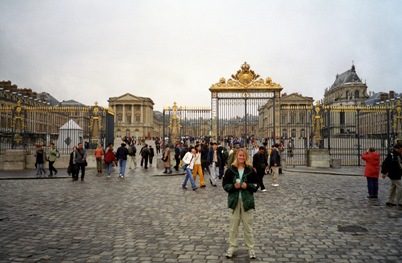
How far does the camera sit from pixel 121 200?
9953 millimetres

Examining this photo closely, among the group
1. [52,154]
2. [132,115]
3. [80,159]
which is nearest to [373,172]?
[80,159]

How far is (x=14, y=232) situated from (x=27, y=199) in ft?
12.5

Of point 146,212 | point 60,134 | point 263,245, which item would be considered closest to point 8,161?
point 60,134

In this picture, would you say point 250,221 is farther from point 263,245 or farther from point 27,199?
point 27,199

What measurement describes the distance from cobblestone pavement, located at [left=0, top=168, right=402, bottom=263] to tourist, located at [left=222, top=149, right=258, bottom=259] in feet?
0.83

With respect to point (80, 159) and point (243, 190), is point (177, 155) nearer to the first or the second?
point (80, 159)

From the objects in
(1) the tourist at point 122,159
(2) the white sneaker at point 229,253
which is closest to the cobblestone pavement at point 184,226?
(2) the white sneaker at point 229,253

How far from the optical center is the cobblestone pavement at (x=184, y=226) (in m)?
5.32

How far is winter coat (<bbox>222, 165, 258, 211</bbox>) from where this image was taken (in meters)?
5.26

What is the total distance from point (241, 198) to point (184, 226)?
81.9 inches

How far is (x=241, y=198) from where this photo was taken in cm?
532

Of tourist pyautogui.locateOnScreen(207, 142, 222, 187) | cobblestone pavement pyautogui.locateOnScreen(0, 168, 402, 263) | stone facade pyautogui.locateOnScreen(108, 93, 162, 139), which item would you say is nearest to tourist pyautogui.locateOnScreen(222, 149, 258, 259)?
cobblestone pavement pyautogui.locateOnScreen(0, 168, 402, 263)

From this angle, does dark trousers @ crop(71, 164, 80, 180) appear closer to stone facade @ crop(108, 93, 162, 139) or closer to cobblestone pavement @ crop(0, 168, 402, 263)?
cobblestone pavement @ crop(0, 168, 402, 263)

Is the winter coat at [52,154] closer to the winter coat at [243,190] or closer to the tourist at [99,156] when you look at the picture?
the tourist at [99,156]
